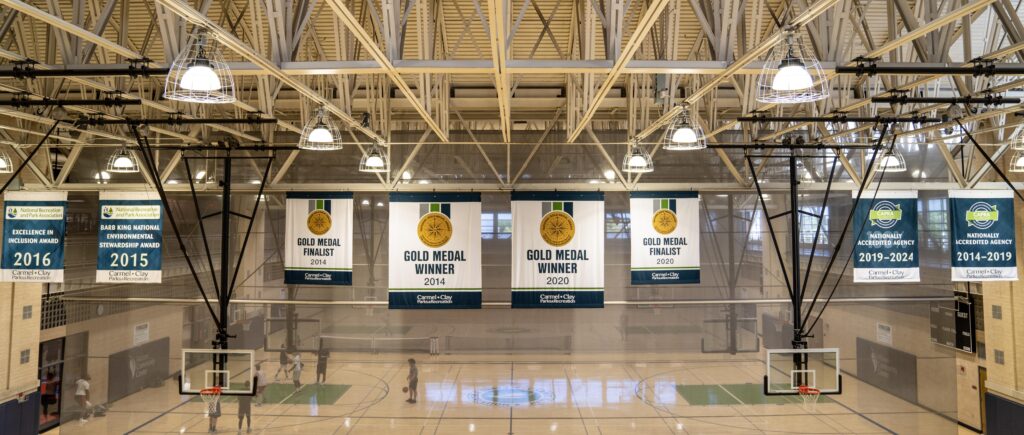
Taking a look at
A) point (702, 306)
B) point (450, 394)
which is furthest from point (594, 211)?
point (702, 306)

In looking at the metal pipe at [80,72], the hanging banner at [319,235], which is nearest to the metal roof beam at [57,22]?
the metal pipe at [80,72]

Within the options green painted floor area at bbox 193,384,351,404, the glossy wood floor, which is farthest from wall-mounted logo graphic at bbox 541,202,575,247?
green painted floor area at bbox 193,384,351,404

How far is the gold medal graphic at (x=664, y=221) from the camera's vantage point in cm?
1398

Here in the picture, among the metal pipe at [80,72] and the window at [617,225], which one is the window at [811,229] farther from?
the metal pipe at [80,72]

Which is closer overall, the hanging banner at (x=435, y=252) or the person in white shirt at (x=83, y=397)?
the hanging banner at (x=435, y=252)

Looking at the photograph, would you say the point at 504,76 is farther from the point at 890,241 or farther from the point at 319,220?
the point at 890,241

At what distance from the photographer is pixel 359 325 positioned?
2375 centimetres

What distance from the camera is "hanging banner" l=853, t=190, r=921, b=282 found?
12.9m

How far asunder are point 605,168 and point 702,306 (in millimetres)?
7248

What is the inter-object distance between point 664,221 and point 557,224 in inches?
111

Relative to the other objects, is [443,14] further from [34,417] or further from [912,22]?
[34,417]

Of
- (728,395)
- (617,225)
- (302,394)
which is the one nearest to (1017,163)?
(728,395)

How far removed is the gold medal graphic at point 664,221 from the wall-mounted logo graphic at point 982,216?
6.46 m

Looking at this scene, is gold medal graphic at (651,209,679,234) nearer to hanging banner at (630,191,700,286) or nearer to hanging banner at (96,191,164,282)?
hanging banner at (630,191,700,286)
